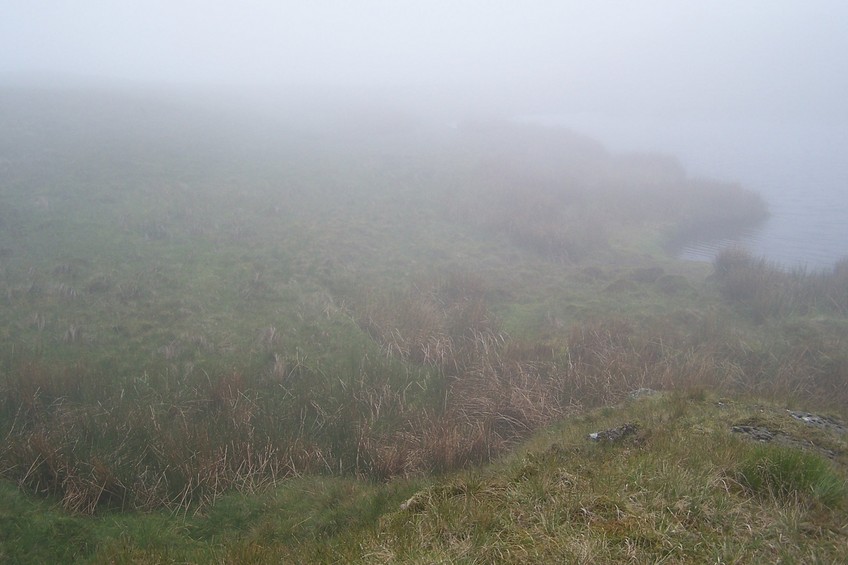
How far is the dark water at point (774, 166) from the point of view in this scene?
71.7 feet

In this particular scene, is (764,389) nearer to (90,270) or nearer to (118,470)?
(118,470)

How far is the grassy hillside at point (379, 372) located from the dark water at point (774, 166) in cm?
321

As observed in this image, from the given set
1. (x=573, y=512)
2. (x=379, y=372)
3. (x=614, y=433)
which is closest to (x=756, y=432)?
(x=614, y=433)

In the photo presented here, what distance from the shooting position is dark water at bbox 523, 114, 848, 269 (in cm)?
2186

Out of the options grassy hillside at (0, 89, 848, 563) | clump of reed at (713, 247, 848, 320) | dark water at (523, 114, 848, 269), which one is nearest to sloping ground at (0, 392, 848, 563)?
grassy hillside at (0, 89, 848, 563)

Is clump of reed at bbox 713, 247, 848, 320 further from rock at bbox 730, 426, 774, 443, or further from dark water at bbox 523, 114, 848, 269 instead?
rock at bbox 730, 426, 774, 443

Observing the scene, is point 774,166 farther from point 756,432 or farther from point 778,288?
point 756,432

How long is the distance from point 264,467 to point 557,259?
578 inches

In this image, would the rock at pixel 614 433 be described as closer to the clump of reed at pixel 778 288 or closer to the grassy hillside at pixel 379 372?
the grassy hillside at pixel 379 372

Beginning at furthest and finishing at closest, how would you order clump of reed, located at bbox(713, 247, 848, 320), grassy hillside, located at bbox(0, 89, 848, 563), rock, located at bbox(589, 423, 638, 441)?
clump of reed, located at bbox(713, 247, 848, 320)
rock, located at bbox(589, 423, 638, 441)
grassy hillside, located at bbox(0, 89, 848, 563)

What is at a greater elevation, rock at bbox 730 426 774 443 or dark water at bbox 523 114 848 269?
dark water at bbox 523 114 848 269

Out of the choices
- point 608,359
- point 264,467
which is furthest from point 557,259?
point 264,467

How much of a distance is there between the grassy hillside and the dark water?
3.21 m

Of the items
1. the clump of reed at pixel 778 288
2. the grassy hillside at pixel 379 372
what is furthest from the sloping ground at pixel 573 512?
Result: the clump of reed at pixel 778 288
